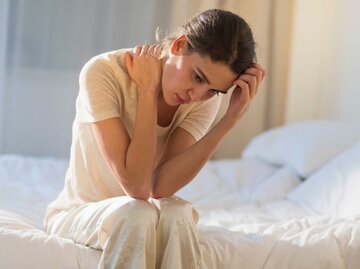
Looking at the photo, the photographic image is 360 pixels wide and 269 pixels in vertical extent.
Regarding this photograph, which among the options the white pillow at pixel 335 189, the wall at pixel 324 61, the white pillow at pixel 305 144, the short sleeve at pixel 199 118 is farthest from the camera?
→ the wall at pixel 324 61

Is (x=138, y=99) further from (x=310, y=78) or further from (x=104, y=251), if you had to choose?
(x=310, y=78)

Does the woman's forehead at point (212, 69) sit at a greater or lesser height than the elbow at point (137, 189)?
greater

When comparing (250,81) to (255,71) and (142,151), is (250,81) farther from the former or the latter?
(142,151)

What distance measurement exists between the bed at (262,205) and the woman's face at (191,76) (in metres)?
0.37

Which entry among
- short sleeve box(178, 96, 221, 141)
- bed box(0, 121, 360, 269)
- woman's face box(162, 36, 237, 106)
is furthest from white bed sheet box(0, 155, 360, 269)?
woman's face box(162, 36, 237, 106)

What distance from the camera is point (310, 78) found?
3250 millimetres

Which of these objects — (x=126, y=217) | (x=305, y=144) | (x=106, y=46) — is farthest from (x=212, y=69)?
(x=106, y=46)

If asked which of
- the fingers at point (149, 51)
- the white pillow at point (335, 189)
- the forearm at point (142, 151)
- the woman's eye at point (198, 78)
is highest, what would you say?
the fingers at point (149, 51)

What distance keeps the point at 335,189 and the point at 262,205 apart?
26cm

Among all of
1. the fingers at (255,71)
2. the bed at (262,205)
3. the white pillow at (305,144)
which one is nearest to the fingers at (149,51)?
the fingers at (255,71)

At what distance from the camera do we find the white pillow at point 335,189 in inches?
77.1

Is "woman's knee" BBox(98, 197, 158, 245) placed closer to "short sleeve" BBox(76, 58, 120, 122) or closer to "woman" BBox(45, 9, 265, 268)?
"woman" BBox(45, 9, 265, 268)

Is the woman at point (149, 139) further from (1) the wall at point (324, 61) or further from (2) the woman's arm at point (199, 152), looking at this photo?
(1) the wall at point (324, 61)

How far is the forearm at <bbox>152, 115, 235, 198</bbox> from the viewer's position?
1481 mm
